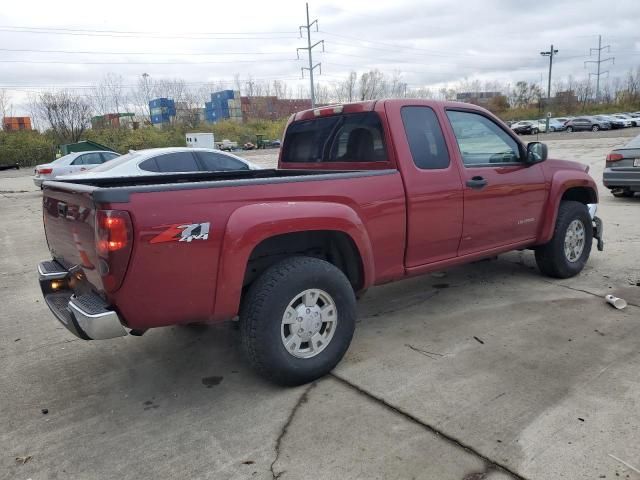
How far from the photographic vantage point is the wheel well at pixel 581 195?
565 centimetres

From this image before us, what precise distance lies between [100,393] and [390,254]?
Result: 7.46 ft

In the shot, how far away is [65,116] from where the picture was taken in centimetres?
4712

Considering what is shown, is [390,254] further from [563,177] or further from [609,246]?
[609,246]

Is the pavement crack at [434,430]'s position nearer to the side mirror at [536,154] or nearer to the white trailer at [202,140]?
the side mirror at [536,154]

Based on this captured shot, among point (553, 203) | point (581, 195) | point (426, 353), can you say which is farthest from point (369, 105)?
point (581, 195)

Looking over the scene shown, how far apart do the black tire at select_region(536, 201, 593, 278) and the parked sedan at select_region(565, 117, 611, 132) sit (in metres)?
50.5

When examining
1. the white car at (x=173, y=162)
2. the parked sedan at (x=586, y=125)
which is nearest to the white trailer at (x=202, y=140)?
the white car at (x=173, y=162)

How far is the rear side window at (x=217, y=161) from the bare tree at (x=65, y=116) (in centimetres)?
4225

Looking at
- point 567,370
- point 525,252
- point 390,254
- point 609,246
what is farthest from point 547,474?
point 609,246

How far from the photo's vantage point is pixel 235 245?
3.01 metres

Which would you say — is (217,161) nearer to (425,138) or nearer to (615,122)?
(425,138)

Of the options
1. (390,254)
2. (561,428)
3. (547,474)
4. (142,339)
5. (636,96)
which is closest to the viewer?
(547,474)

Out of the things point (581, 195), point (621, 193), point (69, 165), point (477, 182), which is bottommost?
point (621, 193)

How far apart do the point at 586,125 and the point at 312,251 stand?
53979mm
